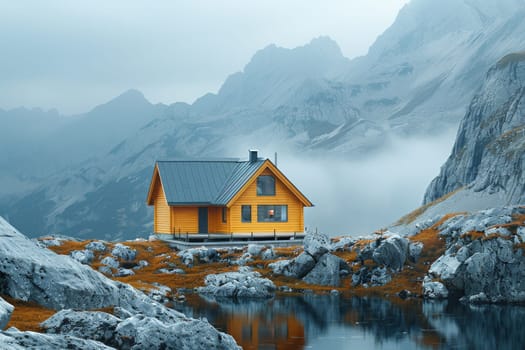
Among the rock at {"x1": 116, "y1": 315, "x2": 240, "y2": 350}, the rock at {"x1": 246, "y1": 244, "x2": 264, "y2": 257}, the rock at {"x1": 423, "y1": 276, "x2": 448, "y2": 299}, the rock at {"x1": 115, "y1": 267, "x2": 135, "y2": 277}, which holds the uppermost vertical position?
the rock at {"x1": 246, "y1": 244, "x2": 264, "y2": 257}

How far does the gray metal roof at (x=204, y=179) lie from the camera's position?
3110 inches

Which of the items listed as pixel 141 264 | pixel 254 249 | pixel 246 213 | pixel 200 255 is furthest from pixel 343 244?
pixel 141 264

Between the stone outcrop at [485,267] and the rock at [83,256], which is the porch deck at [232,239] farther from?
the stone outcrop at [485,267]

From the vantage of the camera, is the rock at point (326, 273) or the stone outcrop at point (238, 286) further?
the rock at point (326, 273)

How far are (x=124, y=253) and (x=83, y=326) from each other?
4636 centimetres

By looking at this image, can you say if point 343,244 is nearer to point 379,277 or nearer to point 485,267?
point 379,277

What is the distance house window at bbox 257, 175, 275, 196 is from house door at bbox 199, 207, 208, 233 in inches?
250

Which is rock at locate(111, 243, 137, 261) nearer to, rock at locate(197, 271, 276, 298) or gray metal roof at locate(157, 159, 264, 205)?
gray metal roof at locate(157, 159, 264, 205)

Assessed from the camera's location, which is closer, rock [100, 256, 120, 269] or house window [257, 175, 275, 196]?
rock [100, 256, 120, 269]

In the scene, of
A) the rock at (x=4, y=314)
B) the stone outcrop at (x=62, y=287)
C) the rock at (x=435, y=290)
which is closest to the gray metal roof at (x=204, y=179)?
the rock at (x=435, y=290)

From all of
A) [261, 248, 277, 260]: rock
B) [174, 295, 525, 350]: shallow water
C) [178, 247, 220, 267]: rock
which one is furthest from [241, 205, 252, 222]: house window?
[174, 295, 525, 350]: shallow water

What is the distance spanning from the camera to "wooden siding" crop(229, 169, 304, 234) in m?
78.3

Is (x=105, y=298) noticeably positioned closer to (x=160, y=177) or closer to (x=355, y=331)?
(x=355, y=331)

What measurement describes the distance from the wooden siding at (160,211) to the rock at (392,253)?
88.0ft
